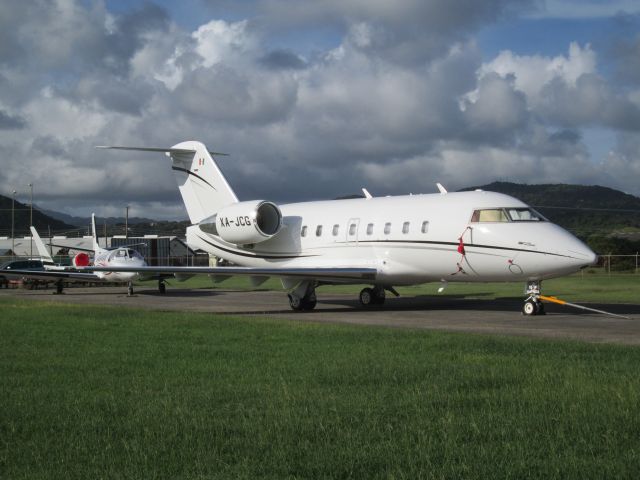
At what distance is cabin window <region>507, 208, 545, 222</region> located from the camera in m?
19.9

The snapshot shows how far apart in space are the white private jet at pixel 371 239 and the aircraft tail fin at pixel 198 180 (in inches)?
1.5

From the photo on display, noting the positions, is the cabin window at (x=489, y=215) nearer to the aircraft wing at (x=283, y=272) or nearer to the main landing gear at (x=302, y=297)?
the aircraft wing at (x=283, y=272)

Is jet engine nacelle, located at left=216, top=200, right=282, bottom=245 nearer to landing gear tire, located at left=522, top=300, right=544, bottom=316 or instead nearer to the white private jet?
the white private jet

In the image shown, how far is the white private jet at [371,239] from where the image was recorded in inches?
771

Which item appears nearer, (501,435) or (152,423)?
(501,435)

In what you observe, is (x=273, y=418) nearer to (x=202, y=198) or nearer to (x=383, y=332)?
(x=383, y=332)

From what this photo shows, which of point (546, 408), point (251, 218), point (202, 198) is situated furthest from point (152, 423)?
point (202, 198)

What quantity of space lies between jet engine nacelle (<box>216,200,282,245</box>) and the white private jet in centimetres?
4

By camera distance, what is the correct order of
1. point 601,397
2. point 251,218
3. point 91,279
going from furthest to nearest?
point 91,279 < point 251,218 < point 601,397

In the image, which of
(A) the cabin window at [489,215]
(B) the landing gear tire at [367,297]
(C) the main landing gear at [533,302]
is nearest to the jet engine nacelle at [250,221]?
(B) the landing gear tire at [367,297]

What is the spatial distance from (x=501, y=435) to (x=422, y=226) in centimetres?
1571

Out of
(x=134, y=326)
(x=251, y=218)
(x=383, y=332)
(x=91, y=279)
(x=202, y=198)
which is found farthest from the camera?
(x=91, y=279)

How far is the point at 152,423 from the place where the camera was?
6.79 meters

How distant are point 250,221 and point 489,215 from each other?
323 inches
